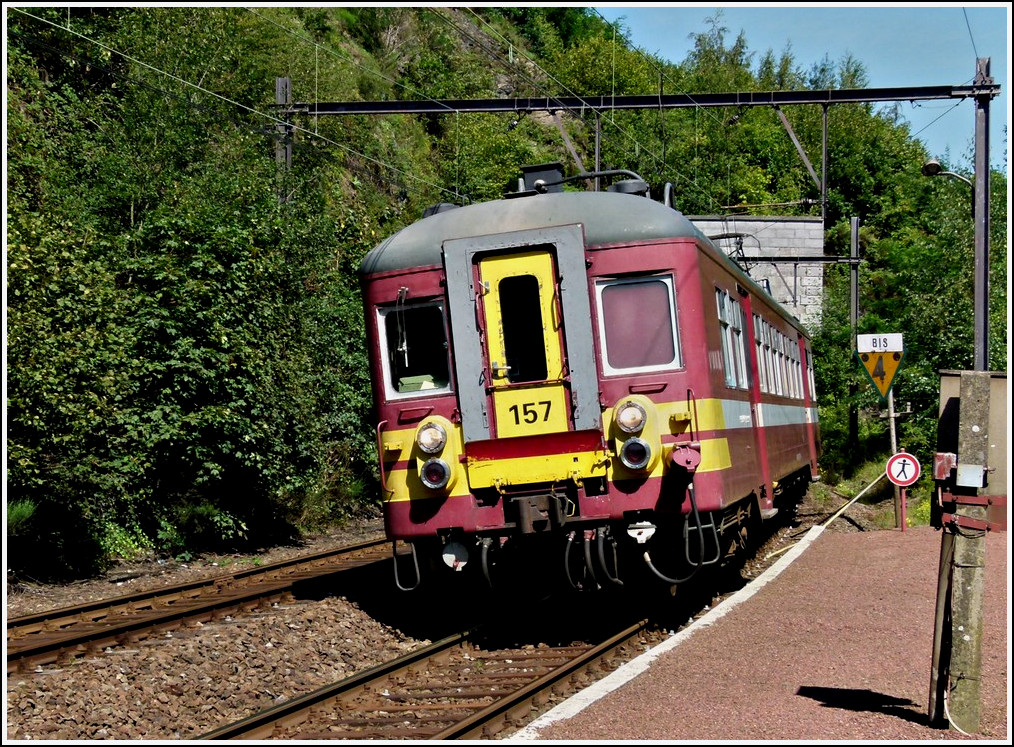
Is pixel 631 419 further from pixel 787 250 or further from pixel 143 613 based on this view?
pixel 787 250

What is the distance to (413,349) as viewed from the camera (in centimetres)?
1038

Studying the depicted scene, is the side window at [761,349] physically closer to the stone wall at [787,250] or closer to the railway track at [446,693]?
the railway track at [446,693]

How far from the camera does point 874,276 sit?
4806 cm

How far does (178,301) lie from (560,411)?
8.14m

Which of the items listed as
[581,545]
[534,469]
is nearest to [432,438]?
[534,469]

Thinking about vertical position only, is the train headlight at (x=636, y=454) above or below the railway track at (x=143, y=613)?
above

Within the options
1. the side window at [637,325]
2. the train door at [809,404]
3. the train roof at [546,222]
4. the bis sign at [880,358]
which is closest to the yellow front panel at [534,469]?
the side window at [637,325]

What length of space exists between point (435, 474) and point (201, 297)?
24.6 ft

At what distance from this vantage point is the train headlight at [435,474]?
982 cm

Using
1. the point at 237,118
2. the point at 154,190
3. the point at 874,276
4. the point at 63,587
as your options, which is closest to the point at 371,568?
the point at 63,587

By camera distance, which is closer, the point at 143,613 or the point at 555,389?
the point at 555,389

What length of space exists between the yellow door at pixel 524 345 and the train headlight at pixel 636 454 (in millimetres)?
551

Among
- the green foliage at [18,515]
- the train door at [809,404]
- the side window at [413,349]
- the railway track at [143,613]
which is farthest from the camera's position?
the train door at [809,404]

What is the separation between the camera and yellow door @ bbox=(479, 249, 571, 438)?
9.74 meters
